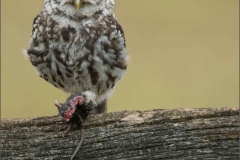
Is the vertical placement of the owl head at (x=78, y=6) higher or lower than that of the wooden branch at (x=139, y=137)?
higher

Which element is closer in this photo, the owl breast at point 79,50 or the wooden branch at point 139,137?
the wooden branch at point 139,137

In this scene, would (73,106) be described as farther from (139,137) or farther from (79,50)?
(79,50)

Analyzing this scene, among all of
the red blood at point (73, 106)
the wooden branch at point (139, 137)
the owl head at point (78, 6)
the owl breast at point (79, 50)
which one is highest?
the owl head at point (78, 6)

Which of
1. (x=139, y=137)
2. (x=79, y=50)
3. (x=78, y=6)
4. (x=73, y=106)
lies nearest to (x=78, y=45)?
(x=79, y=50)

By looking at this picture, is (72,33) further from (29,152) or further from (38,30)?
(29,152)

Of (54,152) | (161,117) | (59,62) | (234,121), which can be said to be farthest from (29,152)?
(59,62)

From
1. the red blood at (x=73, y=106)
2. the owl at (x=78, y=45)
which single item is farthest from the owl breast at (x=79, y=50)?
the red blood at (x=73, y=106)

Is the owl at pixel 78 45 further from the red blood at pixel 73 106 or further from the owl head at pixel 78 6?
the red blood at pixel 73 106

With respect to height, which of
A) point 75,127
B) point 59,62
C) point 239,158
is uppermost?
point 59,62

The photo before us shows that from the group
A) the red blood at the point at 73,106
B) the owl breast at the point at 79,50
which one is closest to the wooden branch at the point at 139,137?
the red blood at the point at 73,106
